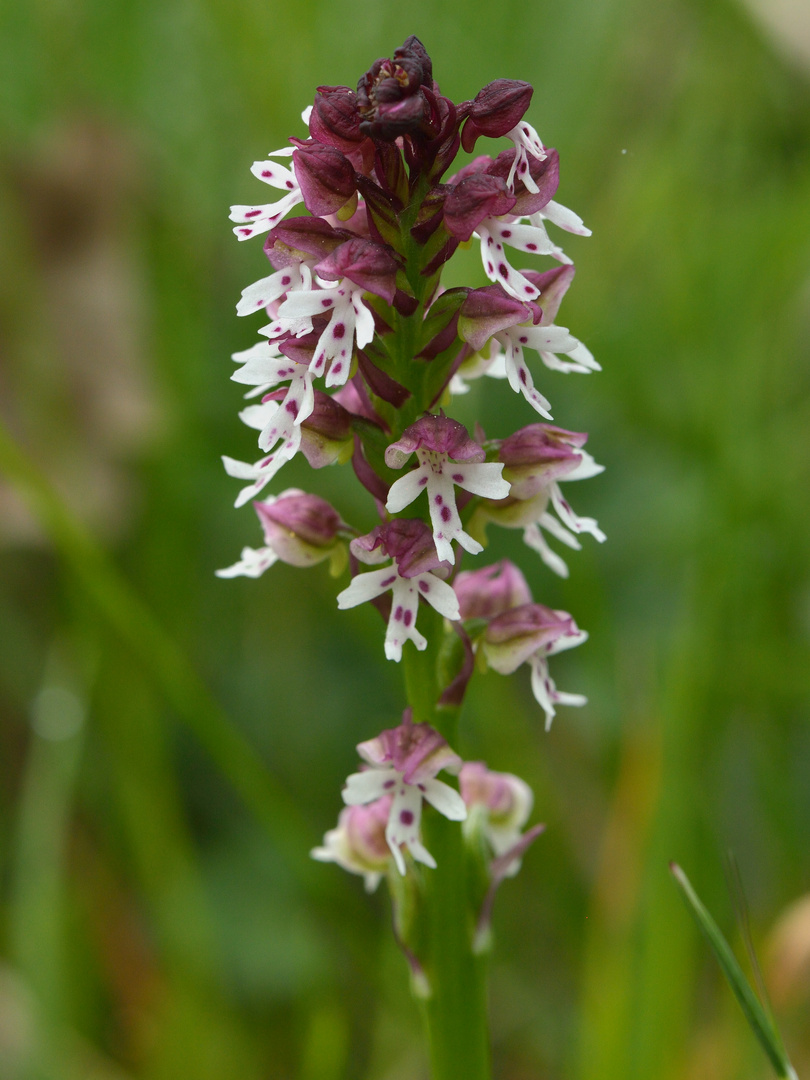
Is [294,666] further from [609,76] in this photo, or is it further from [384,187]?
[609,76]

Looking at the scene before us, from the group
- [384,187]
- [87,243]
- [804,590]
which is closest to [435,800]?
[384,187]

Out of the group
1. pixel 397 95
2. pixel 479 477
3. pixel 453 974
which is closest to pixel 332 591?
pixel 453 974

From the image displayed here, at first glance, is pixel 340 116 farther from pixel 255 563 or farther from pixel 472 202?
pixel 255 563

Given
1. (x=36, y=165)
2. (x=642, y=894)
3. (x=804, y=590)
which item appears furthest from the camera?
(x=36, y=165)

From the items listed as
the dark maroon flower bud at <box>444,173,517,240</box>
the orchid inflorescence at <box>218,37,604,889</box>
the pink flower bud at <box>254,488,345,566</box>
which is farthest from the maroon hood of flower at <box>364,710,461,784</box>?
the dark maroon flower bud at <box>444,173,517,240</box>

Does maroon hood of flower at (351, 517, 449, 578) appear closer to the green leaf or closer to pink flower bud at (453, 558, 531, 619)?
pink flower bud at (453, 558, 531, 619)
